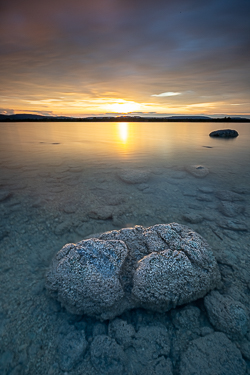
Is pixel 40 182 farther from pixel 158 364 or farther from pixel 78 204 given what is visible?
pixel 158 364

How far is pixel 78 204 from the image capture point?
22.7ft

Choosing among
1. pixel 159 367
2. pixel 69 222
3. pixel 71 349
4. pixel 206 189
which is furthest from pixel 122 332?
pixel 206 189

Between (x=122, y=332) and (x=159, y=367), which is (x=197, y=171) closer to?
(x=122, y=332)

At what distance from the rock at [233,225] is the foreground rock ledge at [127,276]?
7.80 feet

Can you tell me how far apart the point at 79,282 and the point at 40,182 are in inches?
300

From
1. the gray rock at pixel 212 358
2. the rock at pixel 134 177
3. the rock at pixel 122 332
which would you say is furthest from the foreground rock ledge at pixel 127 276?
the rock at pixel 134 177

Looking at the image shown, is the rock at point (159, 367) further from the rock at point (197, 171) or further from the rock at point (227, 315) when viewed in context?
the rock at point (197, 171)

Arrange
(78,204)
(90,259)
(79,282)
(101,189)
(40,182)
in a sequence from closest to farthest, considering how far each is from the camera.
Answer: (79,282) → (90,259) → (78,204) → (101,189) → (40,182)

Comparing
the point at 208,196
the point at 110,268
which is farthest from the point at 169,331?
the point at 208,196

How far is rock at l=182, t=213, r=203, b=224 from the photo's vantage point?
5828 mm

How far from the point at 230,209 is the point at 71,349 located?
20.4 feet

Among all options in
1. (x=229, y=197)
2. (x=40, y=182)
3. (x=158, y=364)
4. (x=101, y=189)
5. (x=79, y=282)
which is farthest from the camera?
(x=40, y=182)

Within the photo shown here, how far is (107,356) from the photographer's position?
250cm

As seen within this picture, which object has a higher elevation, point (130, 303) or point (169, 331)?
point (130, 303)
